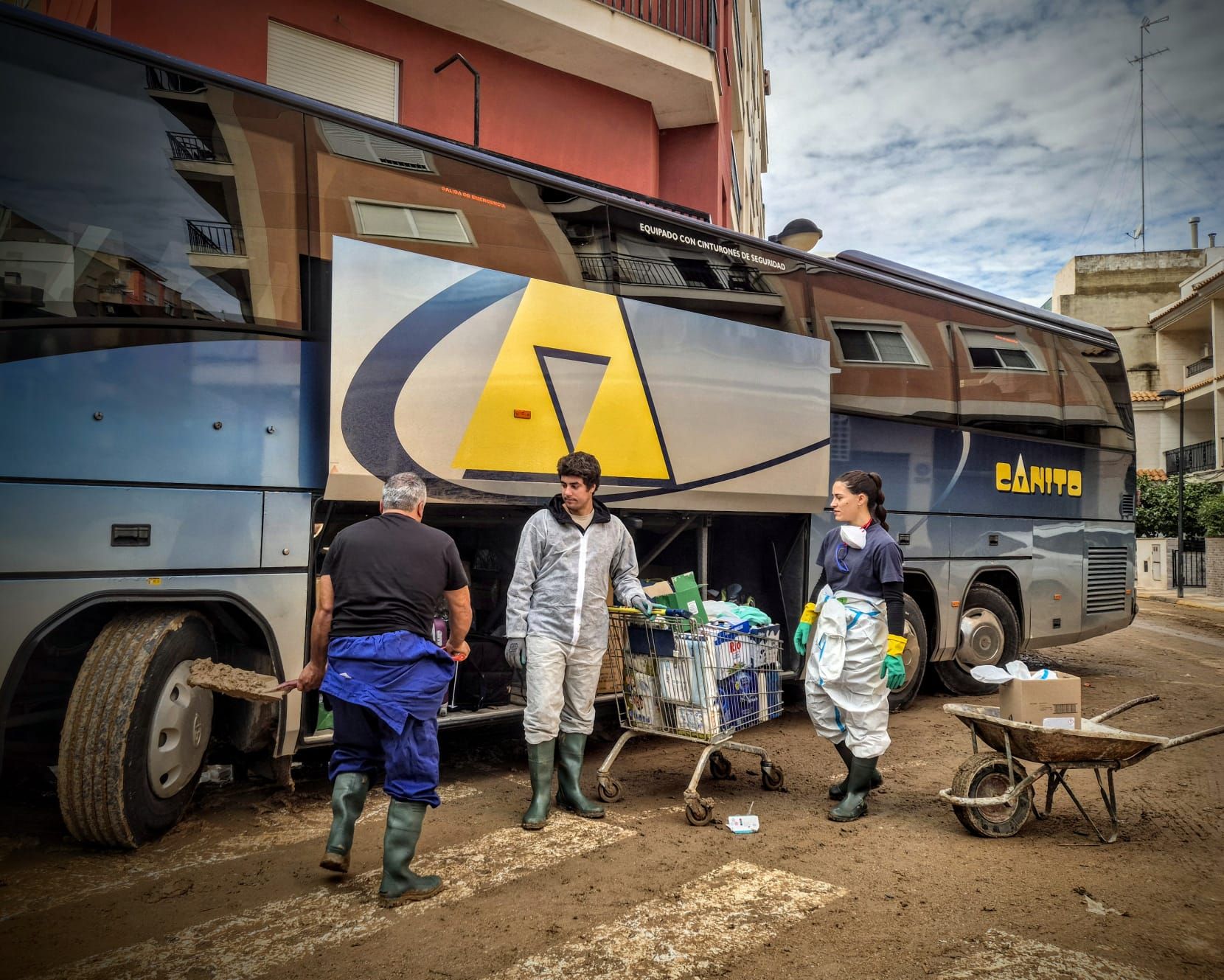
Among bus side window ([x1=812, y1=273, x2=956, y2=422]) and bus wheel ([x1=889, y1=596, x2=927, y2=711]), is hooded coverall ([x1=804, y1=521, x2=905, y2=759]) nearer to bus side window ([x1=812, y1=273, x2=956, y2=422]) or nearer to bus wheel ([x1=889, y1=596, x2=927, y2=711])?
bus side window ([x1=812, y1=273, x2=956, y2=422])

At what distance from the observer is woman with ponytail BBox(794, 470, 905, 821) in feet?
17.2

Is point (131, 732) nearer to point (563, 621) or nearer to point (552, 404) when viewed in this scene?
point (563, 621)

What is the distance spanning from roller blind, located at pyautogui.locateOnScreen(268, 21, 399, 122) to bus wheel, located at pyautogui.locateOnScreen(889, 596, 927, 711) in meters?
7.58

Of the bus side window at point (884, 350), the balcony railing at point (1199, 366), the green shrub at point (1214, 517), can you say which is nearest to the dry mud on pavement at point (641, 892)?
the bus side window at point (884, 350)

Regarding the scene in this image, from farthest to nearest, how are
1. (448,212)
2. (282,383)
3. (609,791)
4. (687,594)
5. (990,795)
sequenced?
(687,594), (448,212), (609,791), (990,795), (282,383)

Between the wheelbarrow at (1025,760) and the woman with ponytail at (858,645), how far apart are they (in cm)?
45

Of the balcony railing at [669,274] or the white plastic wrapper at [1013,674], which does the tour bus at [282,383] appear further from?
the white plastic wrapper at [1013,674]

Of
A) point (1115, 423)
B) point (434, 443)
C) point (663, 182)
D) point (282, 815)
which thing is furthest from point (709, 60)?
point (282, 815)

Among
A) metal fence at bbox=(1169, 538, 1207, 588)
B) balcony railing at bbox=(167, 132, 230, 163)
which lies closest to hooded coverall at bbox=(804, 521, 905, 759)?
balcony railing at bbox=(167, 132, 230, 163)

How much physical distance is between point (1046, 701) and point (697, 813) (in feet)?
6.49

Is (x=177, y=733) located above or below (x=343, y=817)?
above

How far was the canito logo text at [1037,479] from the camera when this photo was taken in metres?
9.72

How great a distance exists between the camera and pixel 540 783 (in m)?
5.02

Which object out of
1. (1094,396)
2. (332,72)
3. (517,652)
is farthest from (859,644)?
(332,72)
